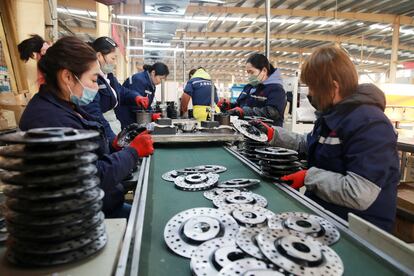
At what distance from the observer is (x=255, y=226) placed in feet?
3.73

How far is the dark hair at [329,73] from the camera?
1.43 meters

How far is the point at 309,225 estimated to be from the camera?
114 cm

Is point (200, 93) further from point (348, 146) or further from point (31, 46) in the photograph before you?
point (348, 146)

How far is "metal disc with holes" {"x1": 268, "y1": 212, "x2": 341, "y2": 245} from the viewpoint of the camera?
3.52ft

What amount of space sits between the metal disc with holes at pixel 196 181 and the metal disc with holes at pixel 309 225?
18.6 inches

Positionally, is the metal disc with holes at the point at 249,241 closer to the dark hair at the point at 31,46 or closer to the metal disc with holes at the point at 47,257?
the metal disc with holes at the point at 47,257

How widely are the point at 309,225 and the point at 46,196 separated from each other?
2.96 feet

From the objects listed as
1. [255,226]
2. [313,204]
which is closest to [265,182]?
[313,204]

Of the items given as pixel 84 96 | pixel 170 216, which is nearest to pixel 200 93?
pixel 84 96

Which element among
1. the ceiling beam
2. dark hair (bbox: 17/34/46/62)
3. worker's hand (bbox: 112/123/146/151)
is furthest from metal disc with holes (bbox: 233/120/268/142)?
the ceiling beam

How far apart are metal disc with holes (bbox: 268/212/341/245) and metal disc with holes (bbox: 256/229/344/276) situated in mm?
97

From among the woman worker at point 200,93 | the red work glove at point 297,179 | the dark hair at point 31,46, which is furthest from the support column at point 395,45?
the dark hair at point 31,46

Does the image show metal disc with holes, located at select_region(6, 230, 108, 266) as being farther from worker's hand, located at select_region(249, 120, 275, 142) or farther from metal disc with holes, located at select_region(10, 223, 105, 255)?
worker's hand, located at select_region(249, 120, 275, 142)

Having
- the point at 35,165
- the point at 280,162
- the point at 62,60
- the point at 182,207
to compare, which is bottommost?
the point at 182,207
